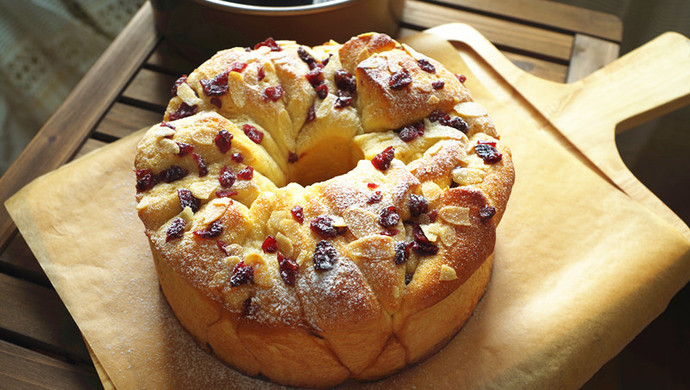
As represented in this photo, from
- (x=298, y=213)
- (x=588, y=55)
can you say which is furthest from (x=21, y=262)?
(x=588, y=55)

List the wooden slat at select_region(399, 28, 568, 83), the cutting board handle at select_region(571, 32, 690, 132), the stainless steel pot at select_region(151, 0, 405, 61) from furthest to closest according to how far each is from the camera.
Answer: the wooden slat at select_region(399, 28, 568, 83), the cutting board handle at select_region(571, 32, 690, 132), the stainless steel pot at select_region(151, 0, 405, 61)

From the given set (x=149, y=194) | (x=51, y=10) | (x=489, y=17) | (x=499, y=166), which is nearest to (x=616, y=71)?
(x=489, y=17)

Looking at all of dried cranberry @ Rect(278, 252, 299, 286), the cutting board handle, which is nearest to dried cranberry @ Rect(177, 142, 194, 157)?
dried cranberry @ Rect(278, 252, 299, 286)

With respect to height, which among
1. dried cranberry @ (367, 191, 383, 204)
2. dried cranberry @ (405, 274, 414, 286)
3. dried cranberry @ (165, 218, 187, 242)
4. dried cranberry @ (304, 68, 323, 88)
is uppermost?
dried cranberry @ (304, 68, 323, 88)

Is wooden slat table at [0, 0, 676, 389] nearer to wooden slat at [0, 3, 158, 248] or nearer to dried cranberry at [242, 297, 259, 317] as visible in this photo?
wooden slat at [0, 3, 158, 248]

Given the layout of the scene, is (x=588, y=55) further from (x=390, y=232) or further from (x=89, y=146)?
(x=89, y=146)

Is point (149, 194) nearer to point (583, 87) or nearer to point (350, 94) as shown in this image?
point (350, 94)
